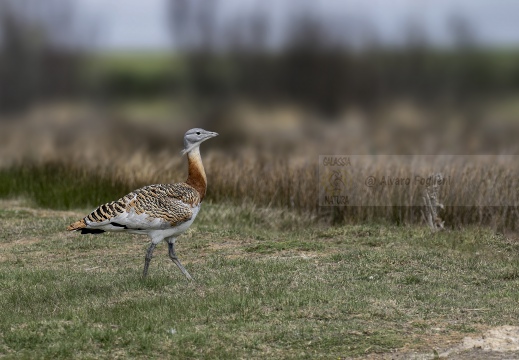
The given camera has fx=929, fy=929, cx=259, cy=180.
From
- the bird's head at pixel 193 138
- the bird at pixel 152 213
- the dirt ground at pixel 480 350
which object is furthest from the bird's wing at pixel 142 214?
the dirt ground at pixel 480 350

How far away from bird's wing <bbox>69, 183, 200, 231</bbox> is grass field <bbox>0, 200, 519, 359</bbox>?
688 millimetres

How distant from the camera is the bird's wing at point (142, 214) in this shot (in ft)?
30.3

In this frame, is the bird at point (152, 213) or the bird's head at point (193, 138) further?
the bird's head at point (193, 138)

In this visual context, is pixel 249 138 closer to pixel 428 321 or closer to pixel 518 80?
pixel 518 80

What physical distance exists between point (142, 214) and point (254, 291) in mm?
1355

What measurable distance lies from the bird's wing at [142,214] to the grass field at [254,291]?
688 mm

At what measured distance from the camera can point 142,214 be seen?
9.27 meters

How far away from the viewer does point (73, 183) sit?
16.1 meters

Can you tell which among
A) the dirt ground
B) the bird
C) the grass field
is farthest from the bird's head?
the dirt ground

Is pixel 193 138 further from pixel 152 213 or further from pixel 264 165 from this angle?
pixel 264 165

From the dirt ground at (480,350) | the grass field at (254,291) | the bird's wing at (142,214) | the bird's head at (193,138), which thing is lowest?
the grass field at (254,291)

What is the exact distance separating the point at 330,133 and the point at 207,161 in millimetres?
2345

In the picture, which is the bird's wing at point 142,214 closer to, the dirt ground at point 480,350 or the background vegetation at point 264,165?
the background vegetation at point 264,165

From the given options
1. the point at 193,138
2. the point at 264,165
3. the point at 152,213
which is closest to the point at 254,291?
the point at 152,213
